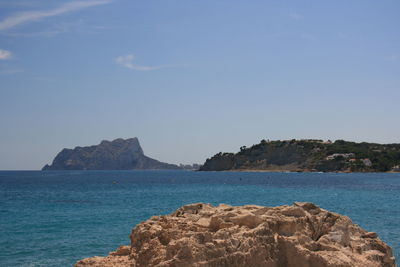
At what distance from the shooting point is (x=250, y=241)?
25.8 ft

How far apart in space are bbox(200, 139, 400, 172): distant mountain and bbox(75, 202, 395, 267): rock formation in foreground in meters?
126

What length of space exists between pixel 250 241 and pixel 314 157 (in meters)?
141

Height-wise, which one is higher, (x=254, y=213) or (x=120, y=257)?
(x=254, y=213)

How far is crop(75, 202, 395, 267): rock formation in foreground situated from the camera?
7.63 m

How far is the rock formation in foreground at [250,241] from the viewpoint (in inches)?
300

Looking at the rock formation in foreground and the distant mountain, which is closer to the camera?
the rock formation in foreground

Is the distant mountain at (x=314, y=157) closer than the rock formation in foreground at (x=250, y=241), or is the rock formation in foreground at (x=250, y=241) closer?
the rock formation in foreground at (x=250, y=241)

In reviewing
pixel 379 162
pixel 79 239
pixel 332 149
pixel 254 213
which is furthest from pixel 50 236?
pixel 332 149

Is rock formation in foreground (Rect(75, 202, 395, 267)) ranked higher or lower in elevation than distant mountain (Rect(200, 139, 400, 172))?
lower

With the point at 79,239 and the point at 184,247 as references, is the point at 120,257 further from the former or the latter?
the point at 79,239

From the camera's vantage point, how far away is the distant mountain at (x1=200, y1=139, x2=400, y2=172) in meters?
131

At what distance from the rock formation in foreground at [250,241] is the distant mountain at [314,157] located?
413 ft

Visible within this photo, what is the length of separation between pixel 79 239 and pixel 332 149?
134790mm

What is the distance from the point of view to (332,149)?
14600 cm
